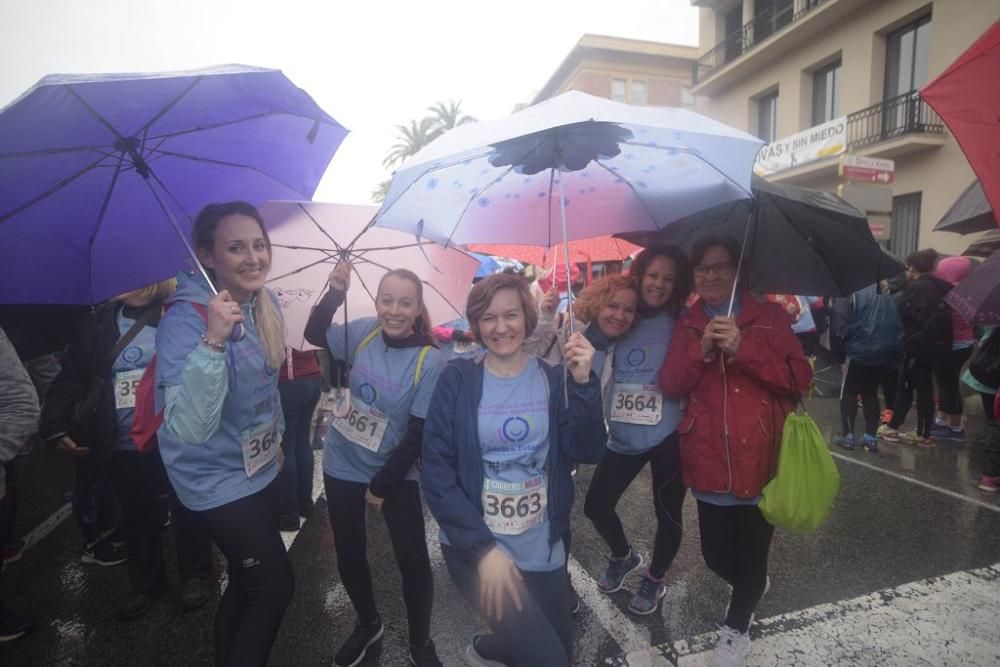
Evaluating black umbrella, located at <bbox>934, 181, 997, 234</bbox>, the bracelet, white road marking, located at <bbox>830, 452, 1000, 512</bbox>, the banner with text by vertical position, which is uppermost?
the banner with text

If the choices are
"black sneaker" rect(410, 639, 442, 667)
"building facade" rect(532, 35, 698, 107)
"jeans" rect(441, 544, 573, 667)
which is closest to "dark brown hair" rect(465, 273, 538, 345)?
"jeans" rect(441, 544, 573, 667)

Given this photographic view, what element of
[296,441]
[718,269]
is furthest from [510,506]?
[296,441]

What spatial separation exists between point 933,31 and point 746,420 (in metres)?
15.6

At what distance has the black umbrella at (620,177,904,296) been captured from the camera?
224 centimetres

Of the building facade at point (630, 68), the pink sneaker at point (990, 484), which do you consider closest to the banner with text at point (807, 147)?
the pink sneaker at point (990, 484)

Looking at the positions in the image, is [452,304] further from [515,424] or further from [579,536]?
[579,536]

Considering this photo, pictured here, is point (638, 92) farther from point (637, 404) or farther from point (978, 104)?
point (978, 104)

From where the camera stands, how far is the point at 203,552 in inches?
123

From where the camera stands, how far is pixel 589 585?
3158 millimetres

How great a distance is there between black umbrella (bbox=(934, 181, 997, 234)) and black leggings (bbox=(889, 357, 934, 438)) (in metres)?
2.28

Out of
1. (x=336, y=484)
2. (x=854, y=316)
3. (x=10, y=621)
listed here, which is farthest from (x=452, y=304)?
(x=854, y=316)

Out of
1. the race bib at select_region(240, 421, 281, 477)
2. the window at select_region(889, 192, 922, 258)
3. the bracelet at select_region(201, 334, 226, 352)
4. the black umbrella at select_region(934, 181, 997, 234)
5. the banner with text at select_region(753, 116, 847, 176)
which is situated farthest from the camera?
the banner with text at select_region(753, 116, 847, 176)

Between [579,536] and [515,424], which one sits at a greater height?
[515,424]

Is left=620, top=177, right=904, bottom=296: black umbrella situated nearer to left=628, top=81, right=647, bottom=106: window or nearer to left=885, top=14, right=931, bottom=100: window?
left=885, top=14, right=931, bottom=100: window
